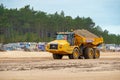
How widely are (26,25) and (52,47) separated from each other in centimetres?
8424

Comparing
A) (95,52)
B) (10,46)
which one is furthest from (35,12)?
(95,52)

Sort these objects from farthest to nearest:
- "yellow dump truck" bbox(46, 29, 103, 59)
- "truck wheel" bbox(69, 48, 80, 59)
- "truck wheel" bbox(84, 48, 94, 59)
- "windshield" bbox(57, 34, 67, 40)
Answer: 1. "truck wheel" bbox(84, 48, 94, 59)
2. "windshield" bbox(57, 34, 67, 40)
3. "truck wheel" bbox(69, 48, 80, 59)
4. "yellow dump truck" bbox(46, 29, 103, 59)

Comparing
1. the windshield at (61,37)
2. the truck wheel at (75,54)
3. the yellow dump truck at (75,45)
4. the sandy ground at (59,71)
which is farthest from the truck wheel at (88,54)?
the sandy ground at (59,71)

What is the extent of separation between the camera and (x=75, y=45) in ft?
123

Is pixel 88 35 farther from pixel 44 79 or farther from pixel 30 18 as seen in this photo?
pixel 30 18

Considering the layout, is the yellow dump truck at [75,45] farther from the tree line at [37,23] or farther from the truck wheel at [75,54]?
the tree line at [37,23]

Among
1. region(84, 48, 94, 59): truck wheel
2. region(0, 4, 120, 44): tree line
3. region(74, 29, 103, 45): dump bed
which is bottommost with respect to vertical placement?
region(84, 48, 94, 59): truck wheel

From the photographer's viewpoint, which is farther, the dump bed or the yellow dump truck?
the dump bed

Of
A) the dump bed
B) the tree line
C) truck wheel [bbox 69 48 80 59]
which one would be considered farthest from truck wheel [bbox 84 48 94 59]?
the tree line

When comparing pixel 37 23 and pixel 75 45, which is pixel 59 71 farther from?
pixel 37 23

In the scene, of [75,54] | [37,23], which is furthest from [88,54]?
[37,23]

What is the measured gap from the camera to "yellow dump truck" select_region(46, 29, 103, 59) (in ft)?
117

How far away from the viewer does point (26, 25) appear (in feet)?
391

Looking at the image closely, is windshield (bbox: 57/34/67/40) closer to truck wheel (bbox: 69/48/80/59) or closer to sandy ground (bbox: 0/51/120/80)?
truck wheel (bbox: 69/48/80/59)
